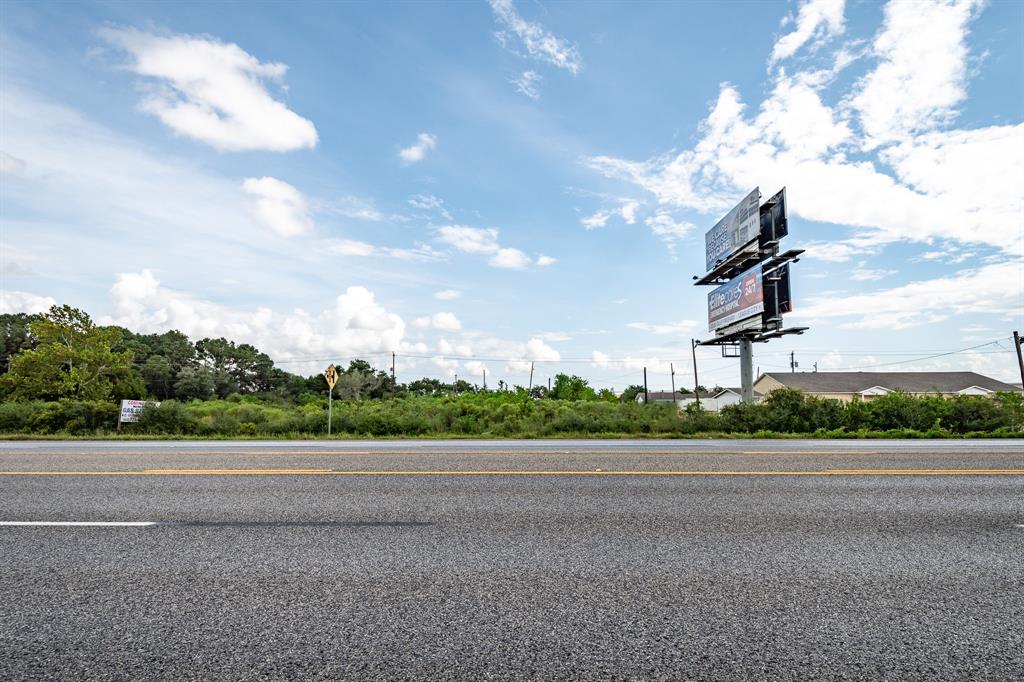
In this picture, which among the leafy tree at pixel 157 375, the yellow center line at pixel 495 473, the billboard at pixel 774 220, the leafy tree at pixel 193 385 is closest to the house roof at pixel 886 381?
the billboard at pixel 774 220

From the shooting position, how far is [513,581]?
13.0 feet

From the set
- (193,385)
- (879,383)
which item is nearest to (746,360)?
(879,383)

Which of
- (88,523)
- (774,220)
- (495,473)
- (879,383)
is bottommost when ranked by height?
(88,523)

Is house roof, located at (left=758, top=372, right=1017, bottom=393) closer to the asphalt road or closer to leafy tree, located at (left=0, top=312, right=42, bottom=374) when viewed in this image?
the asphalt road

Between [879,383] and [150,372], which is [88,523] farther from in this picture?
[150,372]

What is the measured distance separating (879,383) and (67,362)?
72300 millimetres

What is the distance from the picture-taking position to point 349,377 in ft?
262

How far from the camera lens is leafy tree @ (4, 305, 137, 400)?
109ft

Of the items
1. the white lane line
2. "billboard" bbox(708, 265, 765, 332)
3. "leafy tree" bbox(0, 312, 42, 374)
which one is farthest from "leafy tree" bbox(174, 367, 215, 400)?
the white lane line

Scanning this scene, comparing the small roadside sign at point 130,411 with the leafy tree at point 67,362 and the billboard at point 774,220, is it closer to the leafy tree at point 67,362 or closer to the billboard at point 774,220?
the leafy tree at point 67,362

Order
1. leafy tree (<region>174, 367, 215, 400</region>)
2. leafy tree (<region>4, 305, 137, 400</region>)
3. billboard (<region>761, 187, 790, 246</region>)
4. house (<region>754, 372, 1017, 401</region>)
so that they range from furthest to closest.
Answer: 1. leafy tree (<region>174, 367, 215, 400</region>)
2. house (<region>754, 372, 1017, 401</region>)
3. leafy tree (<region>4, 305, 137, 400</region>)
4. billboard (<region>761, 187, 790, 246</region>)

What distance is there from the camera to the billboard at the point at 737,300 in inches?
1225

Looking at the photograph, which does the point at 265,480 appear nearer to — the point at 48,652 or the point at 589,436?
the point at 48,652

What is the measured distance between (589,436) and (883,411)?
13.0 m
